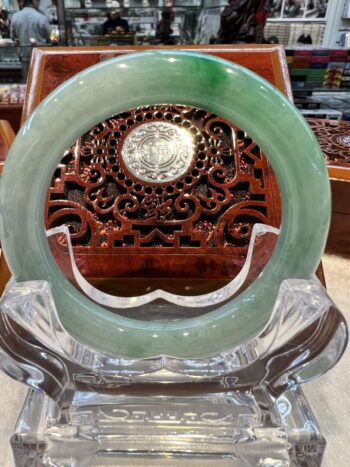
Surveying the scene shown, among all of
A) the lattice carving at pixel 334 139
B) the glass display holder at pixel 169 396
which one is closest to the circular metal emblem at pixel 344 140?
the lattice carving at pixel 334 139

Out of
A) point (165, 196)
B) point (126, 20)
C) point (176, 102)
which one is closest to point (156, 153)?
point (165, 196)

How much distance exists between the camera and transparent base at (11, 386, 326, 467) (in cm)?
50

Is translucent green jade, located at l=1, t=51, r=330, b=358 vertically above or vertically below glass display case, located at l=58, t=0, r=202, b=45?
below

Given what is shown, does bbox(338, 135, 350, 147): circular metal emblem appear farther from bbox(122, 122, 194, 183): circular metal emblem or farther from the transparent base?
the transparent base

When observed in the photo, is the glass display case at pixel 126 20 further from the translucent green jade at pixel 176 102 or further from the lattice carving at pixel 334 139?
the translucent green jade at pixel 176 102

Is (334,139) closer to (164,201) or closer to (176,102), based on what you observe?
(164,201)

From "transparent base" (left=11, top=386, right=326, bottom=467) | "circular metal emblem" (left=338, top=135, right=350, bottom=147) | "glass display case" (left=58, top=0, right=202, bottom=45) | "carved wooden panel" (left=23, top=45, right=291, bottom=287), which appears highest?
"glass display case" (left=58, top=0, right=202, bottom=45)

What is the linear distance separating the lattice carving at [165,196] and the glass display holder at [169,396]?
9.8 inches

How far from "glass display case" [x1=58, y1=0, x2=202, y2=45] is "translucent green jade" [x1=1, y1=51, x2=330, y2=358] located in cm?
135

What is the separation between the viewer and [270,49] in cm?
83

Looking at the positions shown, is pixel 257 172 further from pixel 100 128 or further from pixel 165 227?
pixel 100 128

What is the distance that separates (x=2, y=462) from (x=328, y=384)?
1.69ft

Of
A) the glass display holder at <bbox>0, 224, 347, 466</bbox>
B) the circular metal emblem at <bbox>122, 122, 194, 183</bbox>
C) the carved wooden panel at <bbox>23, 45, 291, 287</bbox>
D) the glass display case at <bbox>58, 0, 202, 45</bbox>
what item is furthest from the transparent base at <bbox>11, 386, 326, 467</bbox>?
the glass display case at <bbox>58, 0, 202, 45</bbox>

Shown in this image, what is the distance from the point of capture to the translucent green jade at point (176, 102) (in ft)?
1.39
